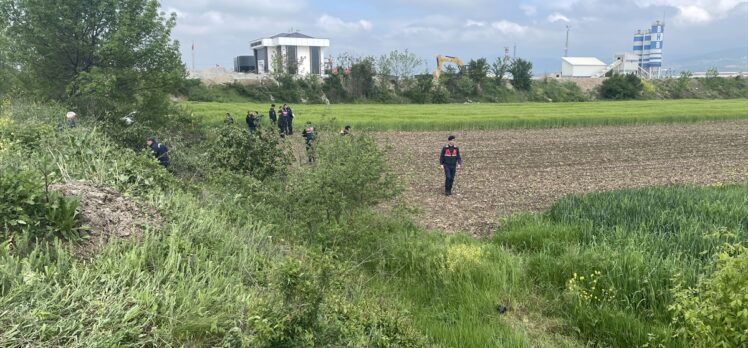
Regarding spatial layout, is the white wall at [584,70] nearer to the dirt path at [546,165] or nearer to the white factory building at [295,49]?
the white factory building at [295,49]

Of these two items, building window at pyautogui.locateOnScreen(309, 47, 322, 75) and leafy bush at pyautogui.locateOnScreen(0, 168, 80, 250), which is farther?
building window at pyautogui.locateOnScreen(309, 47, 322, 75)

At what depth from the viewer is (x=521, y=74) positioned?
6756 cm

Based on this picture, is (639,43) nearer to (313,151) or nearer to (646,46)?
(646,46)

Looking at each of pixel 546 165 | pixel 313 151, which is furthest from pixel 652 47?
pixel 313 151

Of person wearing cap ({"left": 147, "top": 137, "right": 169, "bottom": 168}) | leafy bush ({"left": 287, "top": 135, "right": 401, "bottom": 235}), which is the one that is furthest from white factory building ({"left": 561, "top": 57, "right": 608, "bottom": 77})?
leafy bush ({"left": 287, "top": 135, "right": 401, "bottom": 235})

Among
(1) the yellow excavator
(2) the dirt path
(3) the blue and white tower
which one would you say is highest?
(3) the blue and white tower

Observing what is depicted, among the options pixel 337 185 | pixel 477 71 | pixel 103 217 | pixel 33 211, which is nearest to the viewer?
pixel 33 211

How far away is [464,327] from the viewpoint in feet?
18.1

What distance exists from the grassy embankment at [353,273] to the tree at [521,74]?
59376 millimetres

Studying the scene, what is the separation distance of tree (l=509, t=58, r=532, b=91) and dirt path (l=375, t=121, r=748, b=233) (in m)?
39.0

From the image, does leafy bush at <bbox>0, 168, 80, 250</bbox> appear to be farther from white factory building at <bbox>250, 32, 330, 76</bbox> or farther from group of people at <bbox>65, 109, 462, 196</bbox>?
white factory building at <bbox>250, 32, 330, 76</bbox>

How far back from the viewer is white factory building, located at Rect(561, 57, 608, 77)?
323 feet

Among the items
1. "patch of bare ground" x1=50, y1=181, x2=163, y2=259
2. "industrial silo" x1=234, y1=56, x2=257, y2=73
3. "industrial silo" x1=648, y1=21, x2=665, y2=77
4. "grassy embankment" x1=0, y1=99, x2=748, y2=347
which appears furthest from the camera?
"industrial silo" x1=648, y1=21, x2=665, y2=77

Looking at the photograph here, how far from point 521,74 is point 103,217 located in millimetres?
68309
